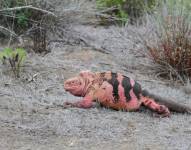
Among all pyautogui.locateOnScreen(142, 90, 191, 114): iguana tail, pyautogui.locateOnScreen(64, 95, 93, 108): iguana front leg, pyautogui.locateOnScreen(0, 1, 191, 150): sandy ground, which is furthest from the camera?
pyautogui.locateOnScreen(142, 90, 191, 114): iguana tail

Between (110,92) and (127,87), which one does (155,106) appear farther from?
(110,92)

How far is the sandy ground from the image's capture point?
4.86 metres

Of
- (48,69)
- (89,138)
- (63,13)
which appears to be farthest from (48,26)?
(89,138)

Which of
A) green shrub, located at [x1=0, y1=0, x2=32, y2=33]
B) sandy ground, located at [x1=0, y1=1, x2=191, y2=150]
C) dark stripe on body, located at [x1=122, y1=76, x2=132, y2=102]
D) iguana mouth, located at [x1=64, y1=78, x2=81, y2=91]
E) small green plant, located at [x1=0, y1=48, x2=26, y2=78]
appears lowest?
sandy ground, located at [x1=0, y1=1, x2=191, y2=150]

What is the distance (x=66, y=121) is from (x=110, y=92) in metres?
0.66

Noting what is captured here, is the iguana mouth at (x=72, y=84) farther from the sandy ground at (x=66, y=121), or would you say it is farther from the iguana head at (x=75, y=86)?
the sandy ground at (x=66, y=121)

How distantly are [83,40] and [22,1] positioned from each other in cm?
125

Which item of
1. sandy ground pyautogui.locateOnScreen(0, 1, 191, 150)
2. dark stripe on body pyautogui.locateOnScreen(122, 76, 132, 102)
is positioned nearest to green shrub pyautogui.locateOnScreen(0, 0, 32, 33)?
sandy ground pyautogui.locateOnScreen(0, 1, 191, 150)

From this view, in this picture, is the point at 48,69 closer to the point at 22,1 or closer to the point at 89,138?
the point at 22,1

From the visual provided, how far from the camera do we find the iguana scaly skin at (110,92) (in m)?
5.76

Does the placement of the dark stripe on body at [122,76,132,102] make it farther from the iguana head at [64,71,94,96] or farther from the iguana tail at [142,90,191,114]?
the iguana head at [64,71,94,96]

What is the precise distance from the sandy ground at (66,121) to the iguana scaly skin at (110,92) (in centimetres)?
9

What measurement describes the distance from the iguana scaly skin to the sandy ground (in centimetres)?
9

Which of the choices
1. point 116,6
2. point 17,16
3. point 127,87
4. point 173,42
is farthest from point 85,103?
point 116,6
